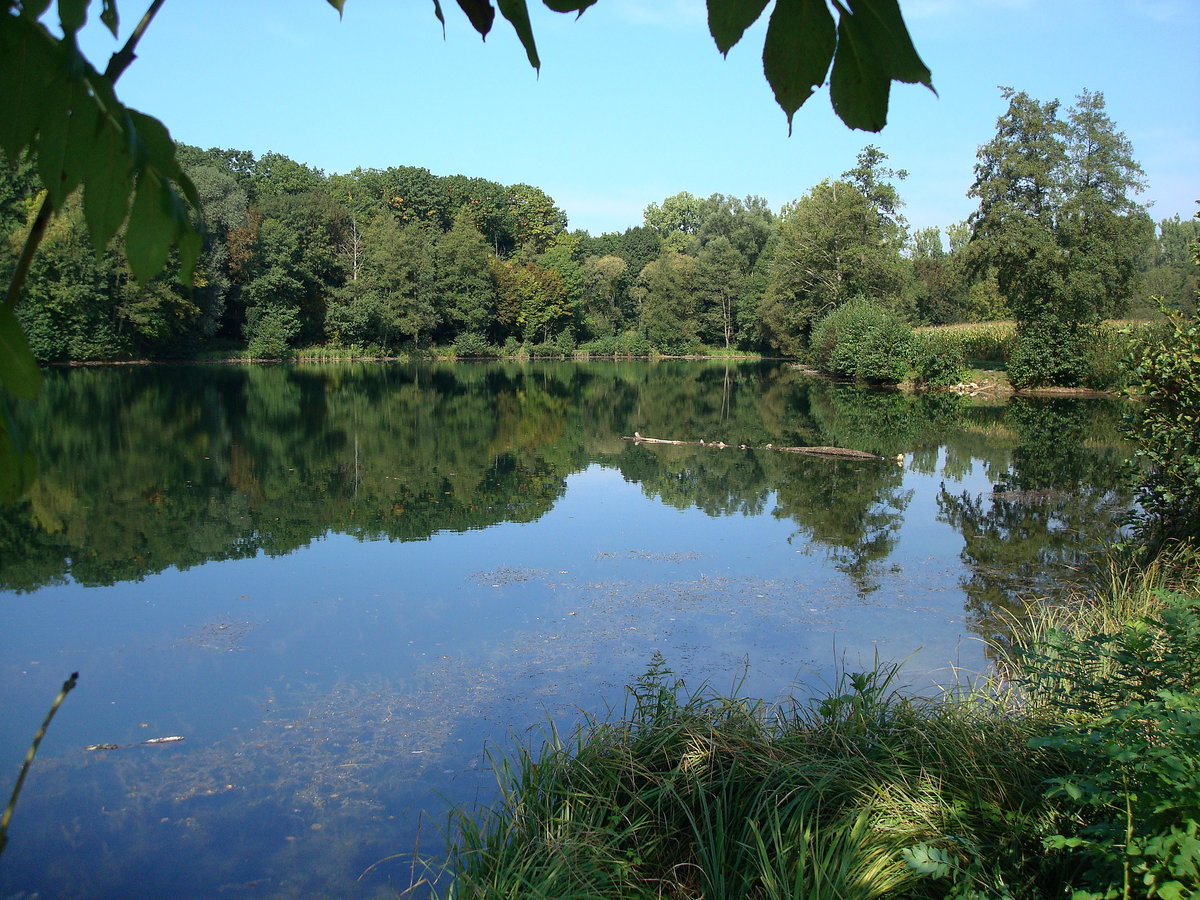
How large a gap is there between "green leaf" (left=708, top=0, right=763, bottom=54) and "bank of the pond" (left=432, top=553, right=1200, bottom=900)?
93.2 inches

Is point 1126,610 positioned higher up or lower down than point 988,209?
lower down

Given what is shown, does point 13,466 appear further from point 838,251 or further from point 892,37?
point 838,251

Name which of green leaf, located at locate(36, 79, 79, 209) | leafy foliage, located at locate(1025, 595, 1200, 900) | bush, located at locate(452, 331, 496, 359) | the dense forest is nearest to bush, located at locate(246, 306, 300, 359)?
the dense forest

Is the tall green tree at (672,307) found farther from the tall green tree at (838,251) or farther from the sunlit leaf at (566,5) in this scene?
the sunlit leaf at (566,5)

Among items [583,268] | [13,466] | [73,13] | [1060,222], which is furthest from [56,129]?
[583,268]

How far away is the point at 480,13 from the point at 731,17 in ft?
1.24

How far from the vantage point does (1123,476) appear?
15.0m

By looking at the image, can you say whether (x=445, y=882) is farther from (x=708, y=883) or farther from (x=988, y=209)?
(x=988, y=209)

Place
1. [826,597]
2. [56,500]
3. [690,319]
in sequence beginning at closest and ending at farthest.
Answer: [826,597] < [56,500] < [690,319]

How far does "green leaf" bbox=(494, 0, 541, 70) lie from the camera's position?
1.03m

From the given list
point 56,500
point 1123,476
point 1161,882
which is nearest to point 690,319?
point 1123,476

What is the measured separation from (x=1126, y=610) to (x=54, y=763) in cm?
718

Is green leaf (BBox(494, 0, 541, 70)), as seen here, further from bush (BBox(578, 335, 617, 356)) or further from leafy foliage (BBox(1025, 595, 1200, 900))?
bush (BBox(578, 335, 617, 356))

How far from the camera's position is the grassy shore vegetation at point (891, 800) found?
105 inches
